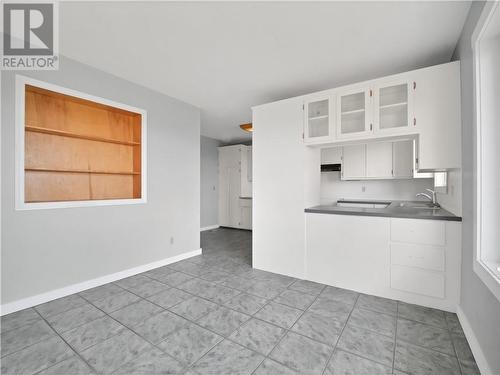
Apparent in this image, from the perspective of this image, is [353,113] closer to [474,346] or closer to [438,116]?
[438,116]

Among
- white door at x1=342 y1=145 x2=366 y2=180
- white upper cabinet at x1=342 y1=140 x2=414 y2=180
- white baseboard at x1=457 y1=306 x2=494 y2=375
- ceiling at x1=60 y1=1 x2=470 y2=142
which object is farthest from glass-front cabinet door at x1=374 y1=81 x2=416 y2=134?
white door at x1=342 y1=145 x2=366 y2=180

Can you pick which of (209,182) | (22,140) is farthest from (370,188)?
(22,140)

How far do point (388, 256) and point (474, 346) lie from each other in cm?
91

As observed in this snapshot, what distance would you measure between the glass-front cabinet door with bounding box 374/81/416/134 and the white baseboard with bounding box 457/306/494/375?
67.4 inches

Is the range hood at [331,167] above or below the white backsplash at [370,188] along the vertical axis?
above

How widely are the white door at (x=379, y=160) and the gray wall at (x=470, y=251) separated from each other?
6.53 feet

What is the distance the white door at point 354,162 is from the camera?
14.0ft

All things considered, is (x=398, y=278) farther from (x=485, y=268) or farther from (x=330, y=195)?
(x=330, y=195)

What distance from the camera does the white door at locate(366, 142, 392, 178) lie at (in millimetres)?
4020

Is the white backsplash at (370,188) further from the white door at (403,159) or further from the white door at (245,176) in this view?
the white door at (245,176)

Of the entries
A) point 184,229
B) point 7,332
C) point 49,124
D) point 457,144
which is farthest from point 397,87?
point 7,332

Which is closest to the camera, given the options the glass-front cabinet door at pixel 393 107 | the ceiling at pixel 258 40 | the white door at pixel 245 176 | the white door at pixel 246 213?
the ceiling at pixel 258 40

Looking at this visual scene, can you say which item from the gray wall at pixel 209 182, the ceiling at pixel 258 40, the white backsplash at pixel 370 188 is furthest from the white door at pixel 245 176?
the ceiling at pixel 258 40

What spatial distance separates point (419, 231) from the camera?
7.47 ft
